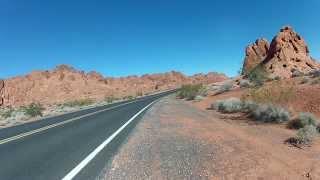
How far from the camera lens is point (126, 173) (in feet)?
30.0

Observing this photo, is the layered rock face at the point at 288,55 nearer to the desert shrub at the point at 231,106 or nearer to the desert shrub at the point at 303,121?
the desert shrub at the point at 231,106

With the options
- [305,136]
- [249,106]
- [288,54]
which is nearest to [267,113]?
[249,106]

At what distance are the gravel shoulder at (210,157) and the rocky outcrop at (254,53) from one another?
50.2 m

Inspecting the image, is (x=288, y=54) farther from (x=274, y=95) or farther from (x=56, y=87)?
(x=56, y=87)

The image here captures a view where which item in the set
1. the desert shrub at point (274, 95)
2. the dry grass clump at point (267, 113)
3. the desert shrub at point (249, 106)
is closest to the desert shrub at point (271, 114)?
the dry grass clump at point (267, 113)

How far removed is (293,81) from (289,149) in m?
18.2

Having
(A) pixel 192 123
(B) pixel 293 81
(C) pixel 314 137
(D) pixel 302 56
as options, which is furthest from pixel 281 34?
(C) pixel 314 137

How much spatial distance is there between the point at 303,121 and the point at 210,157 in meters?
7.69

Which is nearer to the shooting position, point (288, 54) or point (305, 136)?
point (305, 136)

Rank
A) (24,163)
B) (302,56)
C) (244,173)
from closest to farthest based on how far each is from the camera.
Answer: (244,173)
(24,163)
(302,56)

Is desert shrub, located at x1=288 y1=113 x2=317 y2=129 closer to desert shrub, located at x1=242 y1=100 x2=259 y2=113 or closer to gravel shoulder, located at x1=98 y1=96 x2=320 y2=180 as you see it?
gravel shoulder, located at x1=98 y1=96 x2=320 y2=180

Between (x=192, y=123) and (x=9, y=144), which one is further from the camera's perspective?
(x=192, y=123)

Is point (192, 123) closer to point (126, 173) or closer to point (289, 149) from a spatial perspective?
point (289, 149)

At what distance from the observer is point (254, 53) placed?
65.9 m
